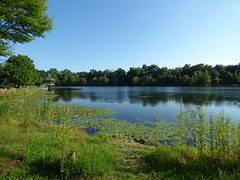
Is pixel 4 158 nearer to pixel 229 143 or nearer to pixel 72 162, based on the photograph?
pixel 72 162

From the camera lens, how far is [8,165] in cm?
319

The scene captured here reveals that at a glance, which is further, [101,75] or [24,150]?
[101,75]

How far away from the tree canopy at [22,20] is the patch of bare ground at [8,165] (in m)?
7.04

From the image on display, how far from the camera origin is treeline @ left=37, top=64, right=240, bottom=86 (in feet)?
248

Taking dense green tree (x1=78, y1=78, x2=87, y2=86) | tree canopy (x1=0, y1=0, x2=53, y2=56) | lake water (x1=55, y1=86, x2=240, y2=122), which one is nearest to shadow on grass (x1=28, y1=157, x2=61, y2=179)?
lake water (x1=55, y1=86, x2=240, y2=122)

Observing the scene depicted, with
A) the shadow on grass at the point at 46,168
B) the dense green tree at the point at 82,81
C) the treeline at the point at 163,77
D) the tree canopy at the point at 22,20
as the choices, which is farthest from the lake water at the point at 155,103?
the dense green tree at the point at 82,81

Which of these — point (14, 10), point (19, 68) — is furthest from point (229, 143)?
point (19, 68)

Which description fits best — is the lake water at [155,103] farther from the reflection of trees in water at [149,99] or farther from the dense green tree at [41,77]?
the dense green tree at [41,77]

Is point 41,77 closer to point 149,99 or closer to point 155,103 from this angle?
point 149,99

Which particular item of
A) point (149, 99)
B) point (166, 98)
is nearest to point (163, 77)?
point (166, 98)

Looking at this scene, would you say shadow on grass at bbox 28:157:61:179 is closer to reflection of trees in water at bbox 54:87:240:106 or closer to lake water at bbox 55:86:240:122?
lake water at bbox 55:86:240:122

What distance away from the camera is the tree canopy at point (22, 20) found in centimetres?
707

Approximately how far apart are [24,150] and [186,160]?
4.80 m

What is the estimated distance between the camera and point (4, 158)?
346cm
